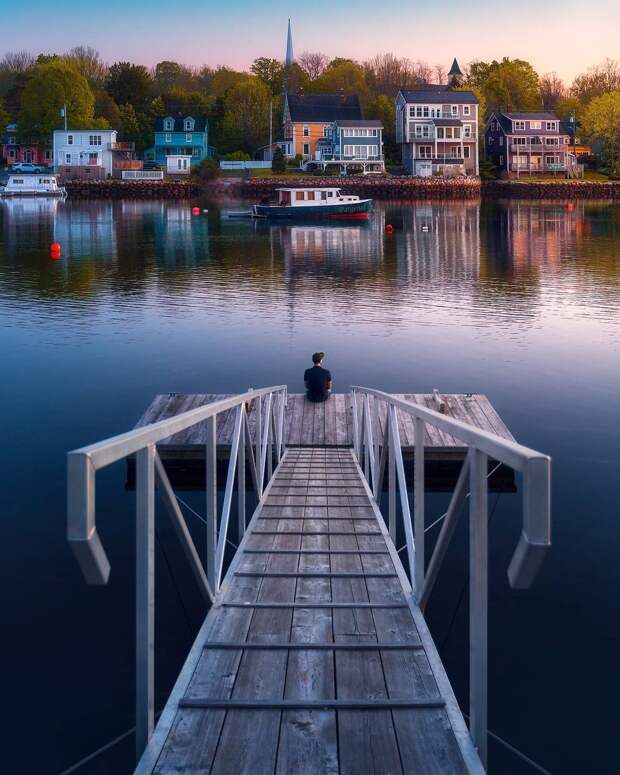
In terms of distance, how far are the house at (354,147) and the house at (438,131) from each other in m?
3.71

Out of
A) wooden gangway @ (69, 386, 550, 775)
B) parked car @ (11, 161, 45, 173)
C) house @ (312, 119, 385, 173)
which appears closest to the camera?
→ wooden gangway @ (69, 386, 550, 775)

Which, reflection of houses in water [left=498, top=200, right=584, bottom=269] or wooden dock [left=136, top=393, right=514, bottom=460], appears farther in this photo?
reflection of houses in water [left=498, top=200, right=584, bottom=269]

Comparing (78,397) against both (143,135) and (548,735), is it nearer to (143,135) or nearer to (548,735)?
(548,735)

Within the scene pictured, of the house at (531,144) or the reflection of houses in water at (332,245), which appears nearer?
the reflection of houses in water at (332,245)

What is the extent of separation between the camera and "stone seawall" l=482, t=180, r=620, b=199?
119438 millimetres

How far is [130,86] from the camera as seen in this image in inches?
5310

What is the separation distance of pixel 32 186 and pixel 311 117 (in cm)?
3482

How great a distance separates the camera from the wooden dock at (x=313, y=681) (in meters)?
4.64

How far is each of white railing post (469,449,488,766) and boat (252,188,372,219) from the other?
78.5m

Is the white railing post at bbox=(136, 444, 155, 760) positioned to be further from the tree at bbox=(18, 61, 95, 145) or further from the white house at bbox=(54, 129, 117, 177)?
the tree at bbox=(18, 61, 95, 145)

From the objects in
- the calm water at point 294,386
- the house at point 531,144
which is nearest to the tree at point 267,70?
the house at point 531,144

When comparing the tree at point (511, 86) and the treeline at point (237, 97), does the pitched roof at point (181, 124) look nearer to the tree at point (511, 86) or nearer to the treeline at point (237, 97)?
the treeline at point (237, 97)

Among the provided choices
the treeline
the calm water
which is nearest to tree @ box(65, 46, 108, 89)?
the treeline

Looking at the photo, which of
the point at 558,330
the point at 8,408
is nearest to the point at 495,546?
the point at 8,408
